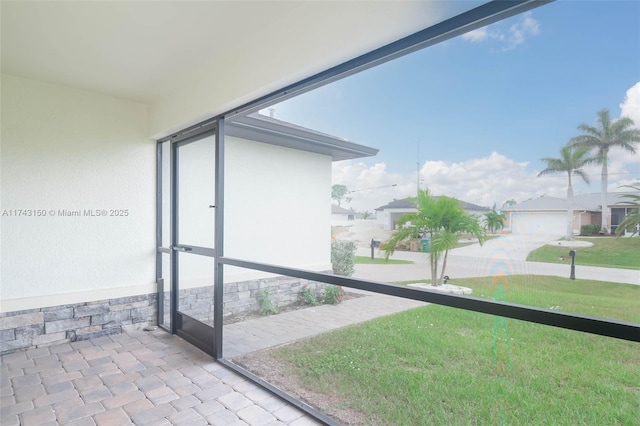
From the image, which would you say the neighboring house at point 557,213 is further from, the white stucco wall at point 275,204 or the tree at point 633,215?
the white stucco wall at point 275,204

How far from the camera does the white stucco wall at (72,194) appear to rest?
3.41 meters

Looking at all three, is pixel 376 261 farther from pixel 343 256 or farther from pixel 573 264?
pixel 573 264

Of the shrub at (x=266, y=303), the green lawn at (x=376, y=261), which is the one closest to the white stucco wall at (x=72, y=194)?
the shrub at (x=266, y=303)

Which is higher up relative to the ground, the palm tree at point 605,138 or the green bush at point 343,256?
the palm tree at point 605,138

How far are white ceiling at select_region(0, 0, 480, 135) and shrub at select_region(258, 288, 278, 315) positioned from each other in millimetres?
2511

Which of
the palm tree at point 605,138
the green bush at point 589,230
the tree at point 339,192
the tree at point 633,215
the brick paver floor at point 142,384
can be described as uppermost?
the palm tree at point 605,138

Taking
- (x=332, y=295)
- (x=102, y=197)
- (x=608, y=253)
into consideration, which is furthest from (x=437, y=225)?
(x=102, y=197)

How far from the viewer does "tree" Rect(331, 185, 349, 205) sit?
365 centimetres

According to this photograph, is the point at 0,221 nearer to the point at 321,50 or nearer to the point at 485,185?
the point at 321,50

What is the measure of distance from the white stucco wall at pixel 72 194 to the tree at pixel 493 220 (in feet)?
12.5

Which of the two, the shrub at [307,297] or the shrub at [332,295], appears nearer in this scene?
the shrub at [332,295]

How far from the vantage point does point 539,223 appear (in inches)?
78.0

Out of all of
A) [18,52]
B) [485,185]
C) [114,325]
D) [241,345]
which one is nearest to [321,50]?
[485,185]

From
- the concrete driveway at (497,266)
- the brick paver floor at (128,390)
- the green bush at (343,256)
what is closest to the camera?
the concrete driveway at (497,266)
